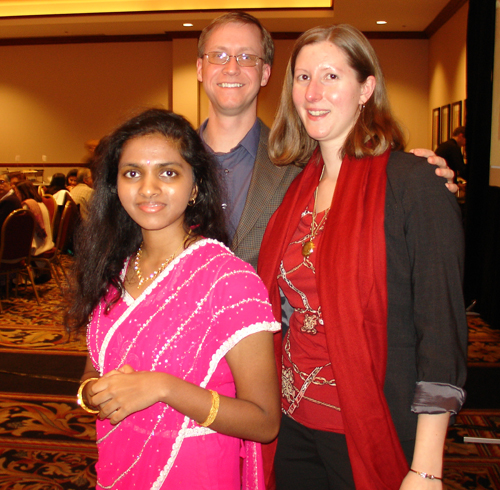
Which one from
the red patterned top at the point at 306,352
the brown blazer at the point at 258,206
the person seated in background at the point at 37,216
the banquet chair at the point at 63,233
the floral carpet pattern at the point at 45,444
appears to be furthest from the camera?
the banquet chair at the point at 63,233

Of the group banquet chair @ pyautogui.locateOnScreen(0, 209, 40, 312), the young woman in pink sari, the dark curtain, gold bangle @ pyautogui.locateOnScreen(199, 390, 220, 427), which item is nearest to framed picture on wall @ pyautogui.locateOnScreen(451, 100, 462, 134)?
the dark curtain

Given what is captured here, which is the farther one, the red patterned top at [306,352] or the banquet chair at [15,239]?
the banquet chair at [15,239]

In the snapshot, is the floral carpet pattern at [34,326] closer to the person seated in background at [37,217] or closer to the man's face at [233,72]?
the person seated in background at [37,217]

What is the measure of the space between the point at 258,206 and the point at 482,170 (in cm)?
363

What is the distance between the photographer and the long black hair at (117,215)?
1.33 m

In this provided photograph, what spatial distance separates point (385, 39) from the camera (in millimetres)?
9508

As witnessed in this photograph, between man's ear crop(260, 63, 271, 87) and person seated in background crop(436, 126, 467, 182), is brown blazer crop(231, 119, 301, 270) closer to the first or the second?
man's ear crop(260, 63, 271, 87)

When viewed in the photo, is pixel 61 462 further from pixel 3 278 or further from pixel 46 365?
pixel 3 278

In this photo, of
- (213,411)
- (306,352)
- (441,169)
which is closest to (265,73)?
(441,169)

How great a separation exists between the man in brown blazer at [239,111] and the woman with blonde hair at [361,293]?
0.20 meters

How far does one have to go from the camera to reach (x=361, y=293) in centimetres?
121

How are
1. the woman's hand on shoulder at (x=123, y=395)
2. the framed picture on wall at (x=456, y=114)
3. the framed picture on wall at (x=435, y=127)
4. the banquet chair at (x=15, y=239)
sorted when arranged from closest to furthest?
the woman's hand on shoulder at (x=123, y=395) → the banquet chair at (x=15, y=239) → the framed picture on wall at (x=456, y=114) → the framed picture on wall at (x=435, y=127)

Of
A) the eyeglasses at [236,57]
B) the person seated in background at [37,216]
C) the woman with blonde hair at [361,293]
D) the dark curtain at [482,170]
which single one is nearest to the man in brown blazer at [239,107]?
the eyeglasses at [236,57]

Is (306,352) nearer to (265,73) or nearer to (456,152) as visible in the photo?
(265,73)
